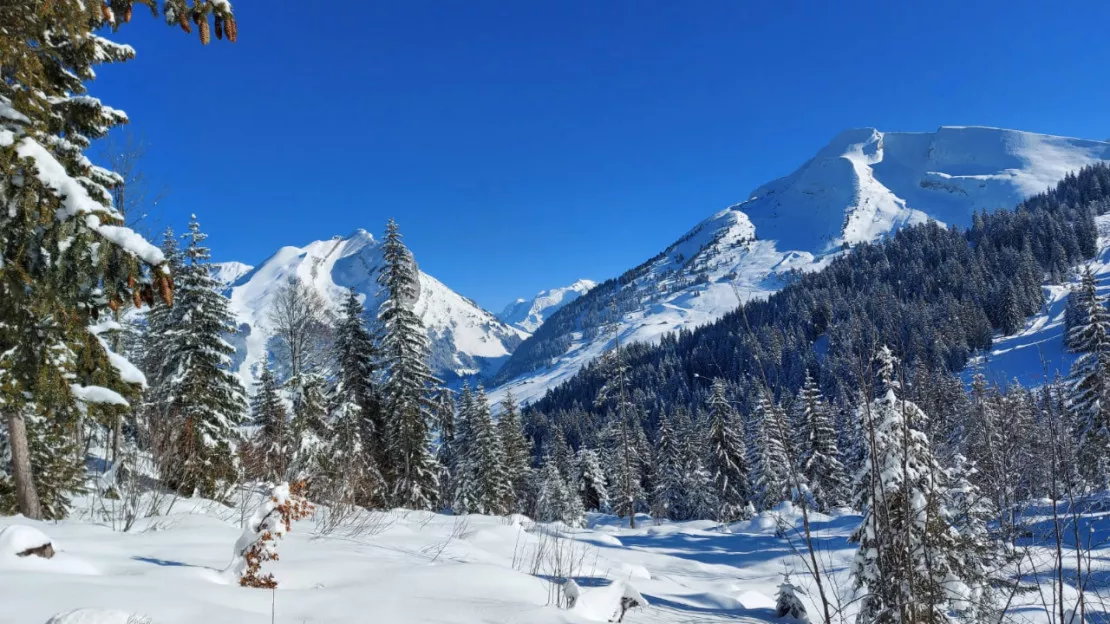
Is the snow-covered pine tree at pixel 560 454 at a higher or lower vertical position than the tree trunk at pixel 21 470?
lower

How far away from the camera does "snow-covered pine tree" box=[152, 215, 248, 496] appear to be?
16156 mm

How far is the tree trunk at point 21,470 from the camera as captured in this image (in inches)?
248

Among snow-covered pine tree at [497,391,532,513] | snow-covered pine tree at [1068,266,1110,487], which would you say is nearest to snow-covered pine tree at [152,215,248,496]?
snow-covered pine tree at [497,391,532,513]

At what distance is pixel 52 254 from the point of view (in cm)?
390

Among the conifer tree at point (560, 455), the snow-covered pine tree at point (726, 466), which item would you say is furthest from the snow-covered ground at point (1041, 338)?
the conifer tree at point (560, 455)

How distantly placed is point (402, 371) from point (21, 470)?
1538 centimetres

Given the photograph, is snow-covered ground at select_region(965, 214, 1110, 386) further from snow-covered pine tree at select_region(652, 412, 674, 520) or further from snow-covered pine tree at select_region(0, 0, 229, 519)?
snow-covered pine tree at select_region(0, 0, 229, 519)

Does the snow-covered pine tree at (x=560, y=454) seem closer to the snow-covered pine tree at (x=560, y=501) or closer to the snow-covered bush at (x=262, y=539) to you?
the snow-covered pine tree at (x=560, y=501)

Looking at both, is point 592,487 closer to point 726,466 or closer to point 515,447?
point 515,447

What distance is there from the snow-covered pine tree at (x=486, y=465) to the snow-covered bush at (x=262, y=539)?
25.9 meters

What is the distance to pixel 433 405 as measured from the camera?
2342 centimetres

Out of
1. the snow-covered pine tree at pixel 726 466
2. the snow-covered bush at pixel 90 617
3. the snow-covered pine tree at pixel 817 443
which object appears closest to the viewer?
the snow-covered bush at pixel 90 617

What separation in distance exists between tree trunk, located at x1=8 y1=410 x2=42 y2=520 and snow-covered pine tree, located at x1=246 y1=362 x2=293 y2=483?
25.1ft

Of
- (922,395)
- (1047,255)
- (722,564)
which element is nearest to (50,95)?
(922,395)
